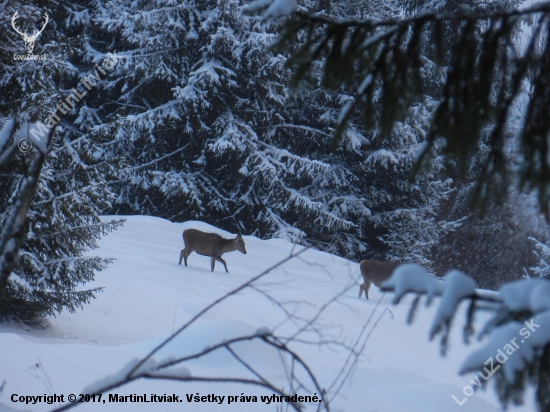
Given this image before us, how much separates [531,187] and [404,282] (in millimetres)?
539

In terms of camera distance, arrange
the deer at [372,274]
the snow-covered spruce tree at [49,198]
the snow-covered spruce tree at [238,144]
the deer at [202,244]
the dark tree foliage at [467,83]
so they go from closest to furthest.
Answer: the dark tree foliage at [467,83], the snow-covered spruce tree at [49,198], the deer at [372,274], the deer at [202,244], the snow-covered spruce tree at [238,144]

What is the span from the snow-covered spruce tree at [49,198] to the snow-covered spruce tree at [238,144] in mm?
12047

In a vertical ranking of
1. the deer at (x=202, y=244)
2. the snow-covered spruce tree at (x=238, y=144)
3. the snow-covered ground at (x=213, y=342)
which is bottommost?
the snow-covered ground at (x=213, y=342)

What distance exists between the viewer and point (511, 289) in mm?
1407

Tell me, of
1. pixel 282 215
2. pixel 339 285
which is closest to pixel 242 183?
pixel 282 215

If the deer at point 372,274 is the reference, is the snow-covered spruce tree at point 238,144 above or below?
above

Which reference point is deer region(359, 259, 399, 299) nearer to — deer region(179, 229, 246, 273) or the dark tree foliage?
deer region(179, 229, 246, 273)

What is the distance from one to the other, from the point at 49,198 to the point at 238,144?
1255 centimetres

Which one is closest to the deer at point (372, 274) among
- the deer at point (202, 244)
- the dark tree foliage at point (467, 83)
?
the deer at point (202, 244)

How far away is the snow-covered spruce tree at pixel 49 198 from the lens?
5242 mm

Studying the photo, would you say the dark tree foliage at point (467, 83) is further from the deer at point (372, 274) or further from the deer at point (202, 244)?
the deer at point (202, 244)

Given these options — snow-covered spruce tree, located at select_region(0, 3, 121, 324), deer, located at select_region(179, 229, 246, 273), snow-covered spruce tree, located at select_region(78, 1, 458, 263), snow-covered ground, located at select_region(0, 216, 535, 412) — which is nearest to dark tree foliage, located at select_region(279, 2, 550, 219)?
snow-covered ground, located at select_region(0, 216, 535, 412)

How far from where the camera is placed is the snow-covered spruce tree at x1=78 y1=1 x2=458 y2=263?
18.3 meters

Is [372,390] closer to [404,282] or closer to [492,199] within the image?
[492,199]
